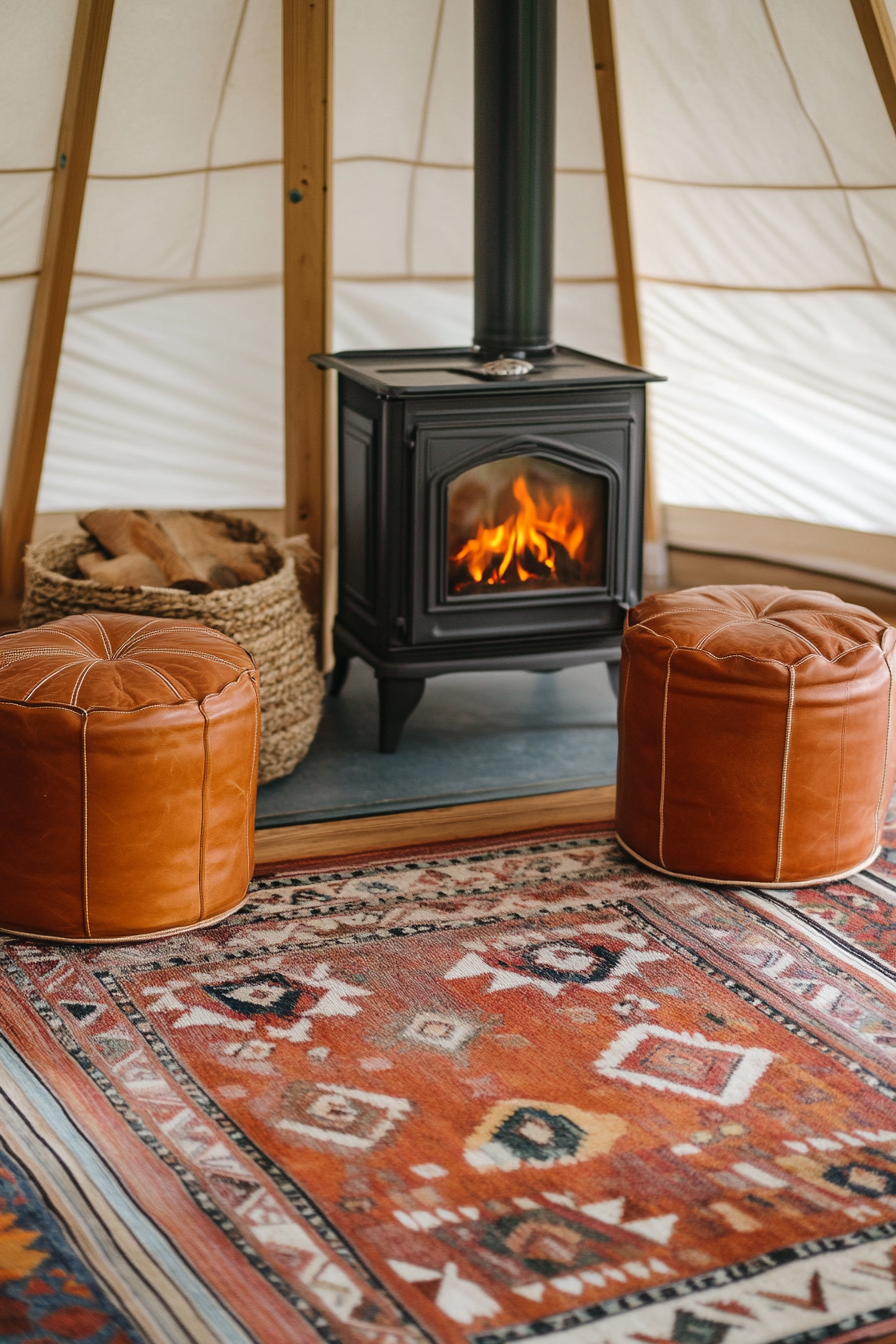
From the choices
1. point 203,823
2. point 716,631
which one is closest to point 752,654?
point 716,631

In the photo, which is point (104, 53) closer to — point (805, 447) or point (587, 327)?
point (587, 327)

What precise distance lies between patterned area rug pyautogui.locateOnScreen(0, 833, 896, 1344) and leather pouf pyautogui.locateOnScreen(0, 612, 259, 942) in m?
0.08

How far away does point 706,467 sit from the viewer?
490 centimetres

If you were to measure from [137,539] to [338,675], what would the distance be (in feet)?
2.53

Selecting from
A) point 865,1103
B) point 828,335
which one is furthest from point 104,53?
point 865,1103

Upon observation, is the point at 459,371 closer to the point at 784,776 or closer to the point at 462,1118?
the point at 784,776

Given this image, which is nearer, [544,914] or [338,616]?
[544,914]

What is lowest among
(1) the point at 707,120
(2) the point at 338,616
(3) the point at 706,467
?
(2) the point at 338,616

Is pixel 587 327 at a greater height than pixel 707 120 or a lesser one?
lesser

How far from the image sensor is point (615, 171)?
174 inches

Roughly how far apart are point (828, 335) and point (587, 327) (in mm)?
749

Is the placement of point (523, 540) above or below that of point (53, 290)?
below

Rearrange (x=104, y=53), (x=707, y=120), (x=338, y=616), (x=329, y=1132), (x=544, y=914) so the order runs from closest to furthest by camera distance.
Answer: (x=329, y=1132) → (x=544, y=914) → (x=104, y=53) → (x=338, y=616) → (x=707, y=120)

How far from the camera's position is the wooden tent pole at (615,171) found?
4.20m
